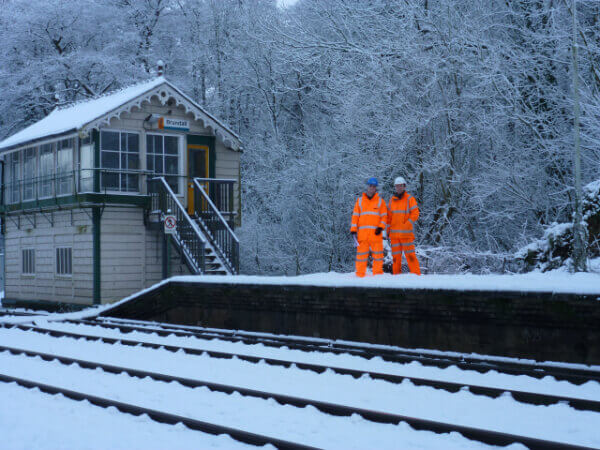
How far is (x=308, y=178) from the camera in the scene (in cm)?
2675

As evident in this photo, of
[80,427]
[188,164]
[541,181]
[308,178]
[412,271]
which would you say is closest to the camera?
[80,427]

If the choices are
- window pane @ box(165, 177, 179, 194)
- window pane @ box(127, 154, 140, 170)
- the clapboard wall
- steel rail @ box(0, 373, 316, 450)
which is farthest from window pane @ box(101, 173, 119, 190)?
steel rail @ box(0, 373, 316, 450)

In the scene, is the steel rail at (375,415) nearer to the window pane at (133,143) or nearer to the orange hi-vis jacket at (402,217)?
the orange hi-vis jacket at (402,217)

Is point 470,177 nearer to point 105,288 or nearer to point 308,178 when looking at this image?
point 308,178

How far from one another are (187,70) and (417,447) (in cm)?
3442

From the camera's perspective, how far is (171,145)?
871 inches

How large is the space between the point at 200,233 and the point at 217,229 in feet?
5.85

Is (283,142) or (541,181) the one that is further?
(283,142)

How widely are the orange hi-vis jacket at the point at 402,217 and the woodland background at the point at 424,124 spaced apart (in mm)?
3648

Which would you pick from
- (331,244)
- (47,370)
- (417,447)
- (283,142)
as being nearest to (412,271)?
(47,370)

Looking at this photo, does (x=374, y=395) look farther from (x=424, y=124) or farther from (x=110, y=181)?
(x=110, y=181)

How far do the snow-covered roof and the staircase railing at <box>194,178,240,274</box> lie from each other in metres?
2.08

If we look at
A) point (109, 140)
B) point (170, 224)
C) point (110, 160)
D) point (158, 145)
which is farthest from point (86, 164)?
point (170, 224)

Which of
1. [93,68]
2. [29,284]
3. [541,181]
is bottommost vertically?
[29,284]
